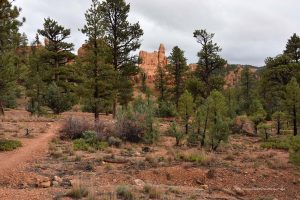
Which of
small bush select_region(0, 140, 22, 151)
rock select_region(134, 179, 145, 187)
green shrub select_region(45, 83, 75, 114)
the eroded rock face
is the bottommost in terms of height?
rock select_region(134, 179, 145, 187)

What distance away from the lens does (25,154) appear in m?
15.8

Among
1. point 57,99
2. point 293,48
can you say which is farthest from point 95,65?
point 293,48

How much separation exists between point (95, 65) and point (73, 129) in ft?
21.0

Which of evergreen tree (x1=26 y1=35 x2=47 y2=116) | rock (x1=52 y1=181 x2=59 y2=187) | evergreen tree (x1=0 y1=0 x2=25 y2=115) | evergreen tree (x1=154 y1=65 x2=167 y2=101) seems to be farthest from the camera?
evergreen tree (x1=154 y1=65 x2=167 y2=101)

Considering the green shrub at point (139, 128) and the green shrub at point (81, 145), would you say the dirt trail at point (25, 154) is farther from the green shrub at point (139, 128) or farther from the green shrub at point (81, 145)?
the green shrub at point (139, 128)

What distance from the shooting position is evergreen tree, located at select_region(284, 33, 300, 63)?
3653cm

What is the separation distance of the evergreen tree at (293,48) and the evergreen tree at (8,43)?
29032 mm

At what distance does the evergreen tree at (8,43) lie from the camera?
50.4 feet

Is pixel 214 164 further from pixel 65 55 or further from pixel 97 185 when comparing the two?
pixel 65 55

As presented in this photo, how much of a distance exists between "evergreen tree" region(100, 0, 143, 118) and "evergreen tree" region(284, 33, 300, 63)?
1560 centimetres

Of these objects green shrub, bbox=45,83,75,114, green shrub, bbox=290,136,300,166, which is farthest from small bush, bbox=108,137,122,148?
green shrub, bbox=45,83,75,114

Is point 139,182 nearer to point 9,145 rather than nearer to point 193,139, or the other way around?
point 9,145

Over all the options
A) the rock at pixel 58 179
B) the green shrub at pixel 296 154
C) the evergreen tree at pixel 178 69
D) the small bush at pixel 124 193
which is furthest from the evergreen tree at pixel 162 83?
the small bush at pixel 124 193

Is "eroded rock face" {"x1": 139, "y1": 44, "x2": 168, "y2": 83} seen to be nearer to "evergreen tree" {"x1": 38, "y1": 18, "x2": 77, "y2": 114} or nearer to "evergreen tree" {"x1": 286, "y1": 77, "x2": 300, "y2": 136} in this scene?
"evergreen tree" {"x1": 38, "y1": 18, "x2": 77, "y2": 114}
